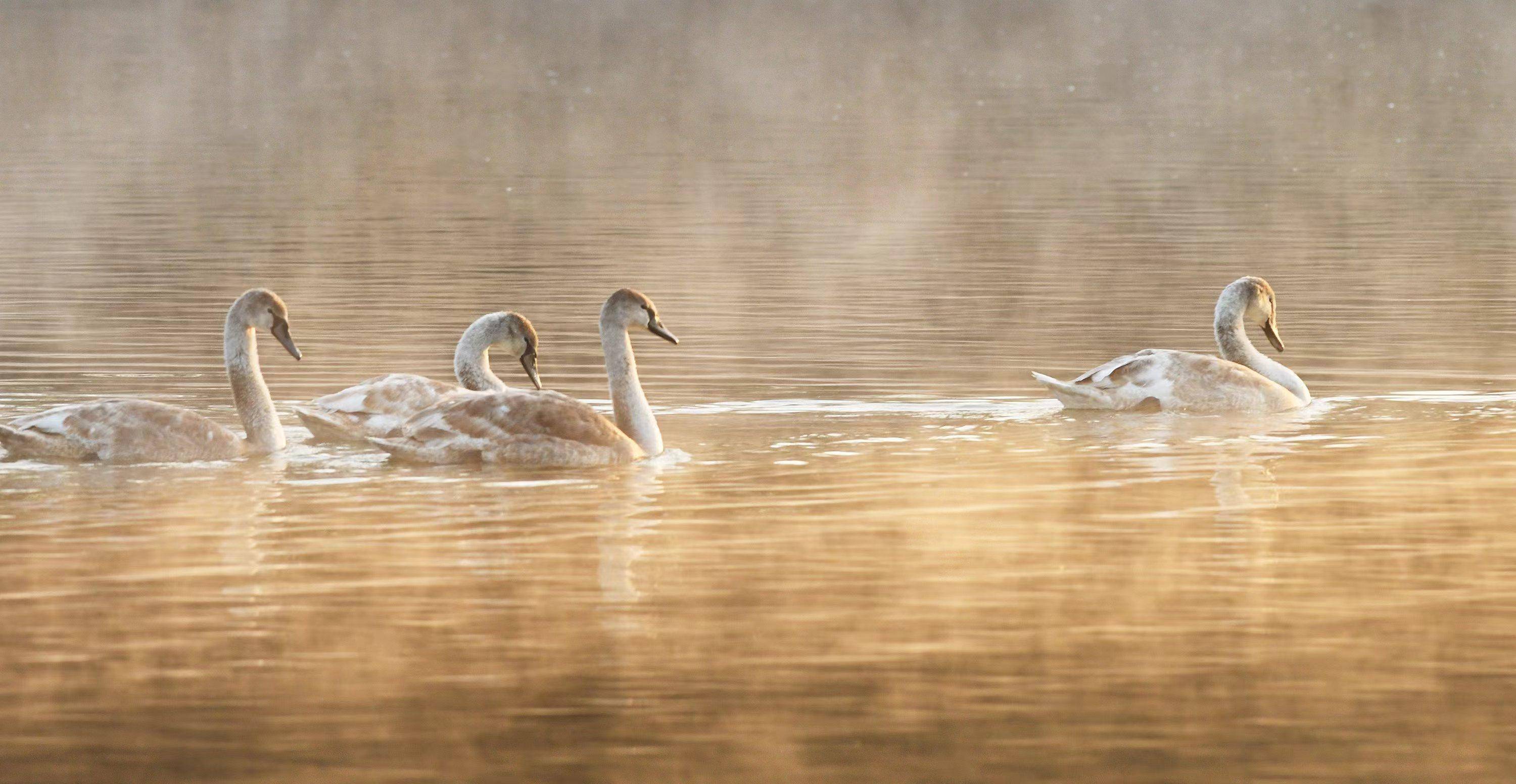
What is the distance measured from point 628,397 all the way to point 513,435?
887 mm

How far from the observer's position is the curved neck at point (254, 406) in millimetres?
14750

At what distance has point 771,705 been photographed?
916 centimetres

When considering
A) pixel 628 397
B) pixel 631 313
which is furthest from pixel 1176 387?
pixel 628 397

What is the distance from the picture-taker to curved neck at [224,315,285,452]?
48.4ft

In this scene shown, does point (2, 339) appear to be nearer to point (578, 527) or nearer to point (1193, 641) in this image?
point (578, 527)

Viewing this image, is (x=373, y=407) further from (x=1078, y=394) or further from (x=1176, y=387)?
(x=1176, y=387)

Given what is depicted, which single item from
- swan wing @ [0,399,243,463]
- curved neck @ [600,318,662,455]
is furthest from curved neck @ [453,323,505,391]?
swan wing @ [0,399,243,463]

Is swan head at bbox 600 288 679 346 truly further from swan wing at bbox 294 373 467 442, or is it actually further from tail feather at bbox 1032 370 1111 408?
tail feather at bbox 1032 370 1111 408

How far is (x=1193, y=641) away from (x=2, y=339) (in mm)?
12314

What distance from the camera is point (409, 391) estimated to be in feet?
50.4

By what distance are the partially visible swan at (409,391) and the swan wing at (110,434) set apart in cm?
101

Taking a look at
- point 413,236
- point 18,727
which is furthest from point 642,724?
point 413,236

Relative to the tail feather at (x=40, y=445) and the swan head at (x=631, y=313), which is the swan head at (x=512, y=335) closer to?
the swan head at (x=631, y=313)

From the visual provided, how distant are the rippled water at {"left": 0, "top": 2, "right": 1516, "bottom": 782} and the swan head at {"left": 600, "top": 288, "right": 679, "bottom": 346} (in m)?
0.81
